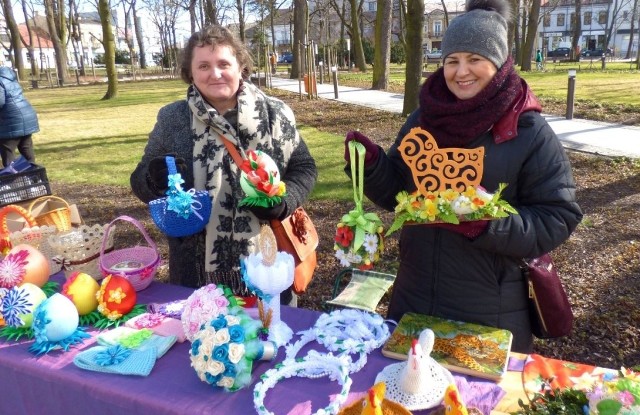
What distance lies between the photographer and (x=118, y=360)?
5.30ft

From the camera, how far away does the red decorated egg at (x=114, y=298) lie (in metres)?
1.90

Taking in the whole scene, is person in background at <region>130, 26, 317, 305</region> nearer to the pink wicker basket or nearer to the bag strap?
the bag strap

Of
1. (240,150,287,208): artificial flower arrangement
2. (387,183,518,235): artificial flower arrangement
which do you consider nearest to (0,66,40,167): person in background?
(240,150,287,208): artificial flower arrangement

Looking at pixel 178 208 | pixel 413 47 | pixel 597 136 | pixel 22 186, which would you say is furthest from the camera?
pixel 413 47

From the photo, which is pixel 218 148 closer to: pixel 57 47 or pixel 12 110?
pixel 12 110

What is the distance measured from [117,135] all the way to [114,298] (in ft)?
31.2

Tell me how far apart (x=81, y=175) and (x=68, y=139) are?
11.8ft

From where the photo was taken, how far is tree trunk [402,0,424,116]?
837cm

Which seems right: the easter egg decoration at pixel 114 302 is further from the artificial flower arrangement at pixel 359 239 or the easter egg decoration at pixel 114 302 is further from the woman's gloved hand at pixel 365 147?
the woman's gloved hand at pixel 365 147

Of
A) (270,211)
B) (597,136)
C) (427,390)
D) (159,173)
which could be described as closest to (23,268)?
(159,173)

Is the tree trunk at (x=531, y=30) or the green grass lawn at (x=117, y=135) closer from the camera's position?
the green grass lawn at (x=117, y=135)

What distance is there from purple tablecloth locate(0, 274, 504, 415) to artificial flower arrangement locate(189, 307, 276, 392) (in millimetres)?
55

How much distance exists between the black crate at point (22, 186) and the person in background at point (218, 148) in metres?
1.67

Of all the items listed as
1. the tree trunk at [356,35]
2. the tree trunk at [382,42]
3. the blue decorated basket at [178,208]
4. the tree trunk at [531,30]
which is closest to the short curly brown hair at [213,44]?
the blue decorated basket at [178,208]
